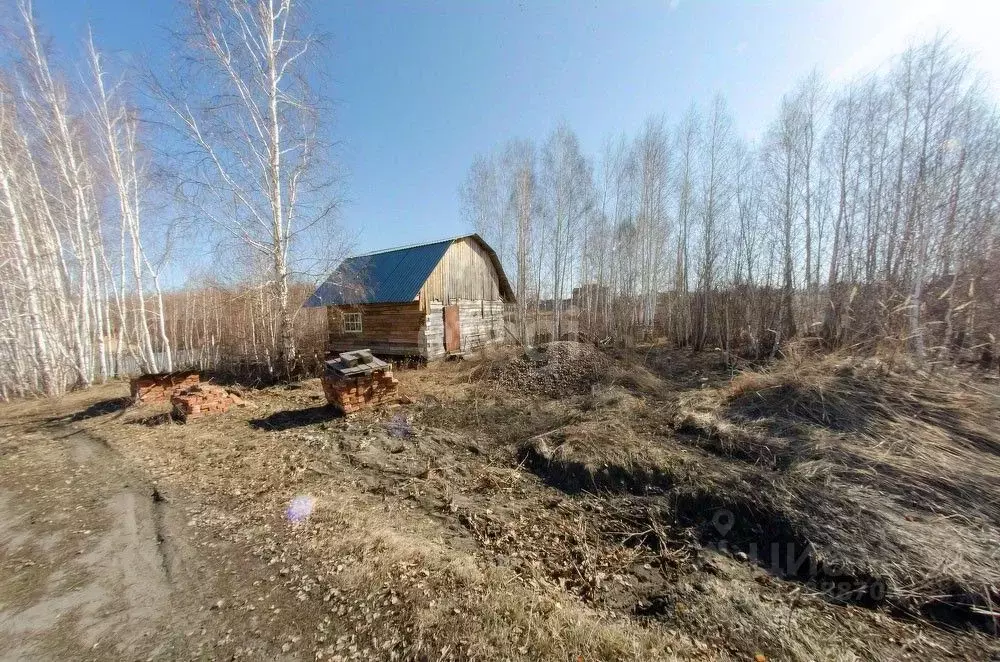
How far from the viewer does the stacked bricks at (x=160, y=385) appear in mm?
8117

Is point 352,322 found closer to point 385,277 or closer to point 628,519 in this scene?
point 385,277

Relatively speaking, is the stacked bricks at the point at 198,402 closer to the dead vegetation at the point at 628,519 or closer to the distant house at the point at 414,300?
the dead vegetation at the point at 628,519

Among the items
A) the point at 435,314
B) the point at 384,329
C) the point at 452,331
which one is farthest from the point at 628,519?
the point at 384,329

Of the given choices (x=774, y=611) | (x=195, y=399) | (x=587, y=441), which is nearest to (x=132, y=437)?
(x=195, y=399)

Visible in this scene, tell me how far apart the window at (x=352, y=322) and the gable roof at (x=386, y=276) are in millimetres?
693

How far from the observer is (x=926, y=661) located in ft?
7.90

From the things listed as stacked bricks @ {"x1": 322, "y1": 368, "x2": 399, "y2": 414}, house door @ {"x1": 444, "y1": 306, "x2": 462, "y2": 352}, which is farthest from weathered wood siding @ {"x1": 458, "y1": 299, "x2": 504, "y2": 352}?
stacked bricks @ {"x1": 322, "y1": 368, "x2": 399, "y2": 414}

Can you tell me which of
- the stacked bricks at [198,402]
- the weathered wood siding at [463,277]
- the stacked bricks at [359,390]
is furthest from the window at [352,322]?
the stacked bricks at [359,390]

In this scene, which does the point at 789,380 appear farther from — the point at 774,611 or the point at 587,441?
the point at 774,611

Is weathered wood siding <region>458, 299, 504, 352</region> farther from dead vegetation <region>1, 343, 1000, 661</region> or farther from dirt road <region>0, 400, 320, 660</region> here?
dirt road <region>0, 400, 320, 660</region>

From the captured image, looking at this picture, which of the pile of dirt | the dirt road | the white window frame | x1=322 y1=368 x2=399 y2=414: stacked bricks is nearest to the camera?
the dirt road

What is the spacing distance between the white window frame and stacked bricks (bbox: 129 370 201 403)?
22.0 feet

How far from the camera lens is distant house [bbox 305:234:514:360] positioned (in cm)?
1360

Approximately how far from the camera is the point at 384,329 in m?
14.4
